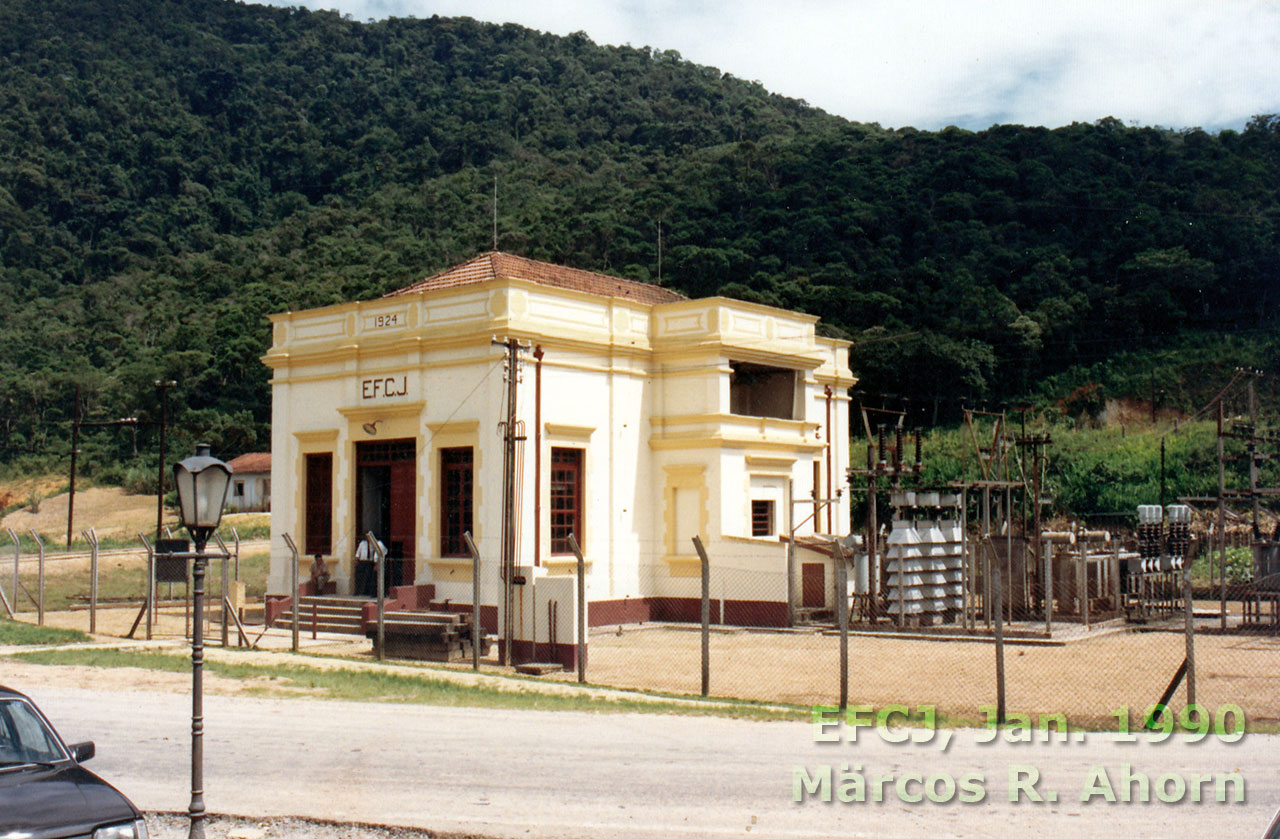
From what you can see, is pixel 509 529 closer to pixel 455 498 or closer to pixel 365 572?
pixel 455 498

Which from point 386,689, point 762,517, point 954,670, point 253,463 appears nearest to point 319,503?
point 762,517

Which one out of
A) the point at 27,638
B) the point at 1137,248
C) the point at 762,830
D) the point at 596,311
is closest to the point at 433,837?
the point at 762,830

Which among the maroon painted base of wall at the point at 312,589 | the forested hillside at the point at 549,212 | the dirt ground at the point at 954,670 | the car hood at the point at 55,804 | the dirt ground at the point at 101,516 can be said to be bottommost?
the dirt ground at the point at 954,670

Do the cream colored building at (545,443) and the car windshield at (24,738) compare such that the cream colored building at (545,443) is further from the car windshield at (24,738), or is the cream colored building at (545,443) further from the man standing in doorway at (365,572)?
the car windshield at (24,738)

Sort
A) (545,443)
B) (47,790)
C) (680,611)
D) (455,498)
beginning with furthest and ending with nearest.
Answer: (680,611), (455,498), (545,443), (47,790)

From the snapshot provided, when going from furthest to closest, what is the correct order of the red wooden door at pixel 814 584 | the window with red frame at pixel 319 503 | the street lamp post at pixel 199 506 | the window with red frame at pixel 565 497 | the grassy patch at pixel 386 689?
the window with red frame at pixel 319 503, the red wooden door at pixel 814 584, the window with red frame at pixel 565 497, the grassy patch at pixel 386 689, the street lamp post at pixel 199 506

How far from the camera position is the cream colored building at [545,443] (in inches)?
979

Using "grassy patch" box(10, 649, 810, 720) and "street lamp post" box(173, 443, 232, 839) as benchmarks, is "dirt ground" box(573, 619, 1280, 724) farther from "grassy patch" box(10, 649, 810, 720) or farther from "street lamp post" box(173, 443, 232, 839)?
"street lamp post" box(173, 443, 232, 839)

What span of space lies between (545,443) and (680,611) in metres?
5.34

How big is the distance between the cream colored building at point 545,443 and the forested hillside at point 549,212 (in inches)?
1135

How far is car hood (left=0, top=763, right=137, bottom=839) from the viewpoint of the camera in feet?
21.6

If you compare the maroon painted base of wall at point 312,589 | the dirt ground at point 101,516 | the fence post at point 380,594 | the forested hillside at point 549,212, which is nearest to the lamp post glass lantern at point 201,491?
the fence post at point 380,594

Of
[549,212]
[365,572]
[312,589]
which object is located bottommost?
[312,589]

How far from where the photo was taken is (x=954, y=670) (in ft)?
59.7
